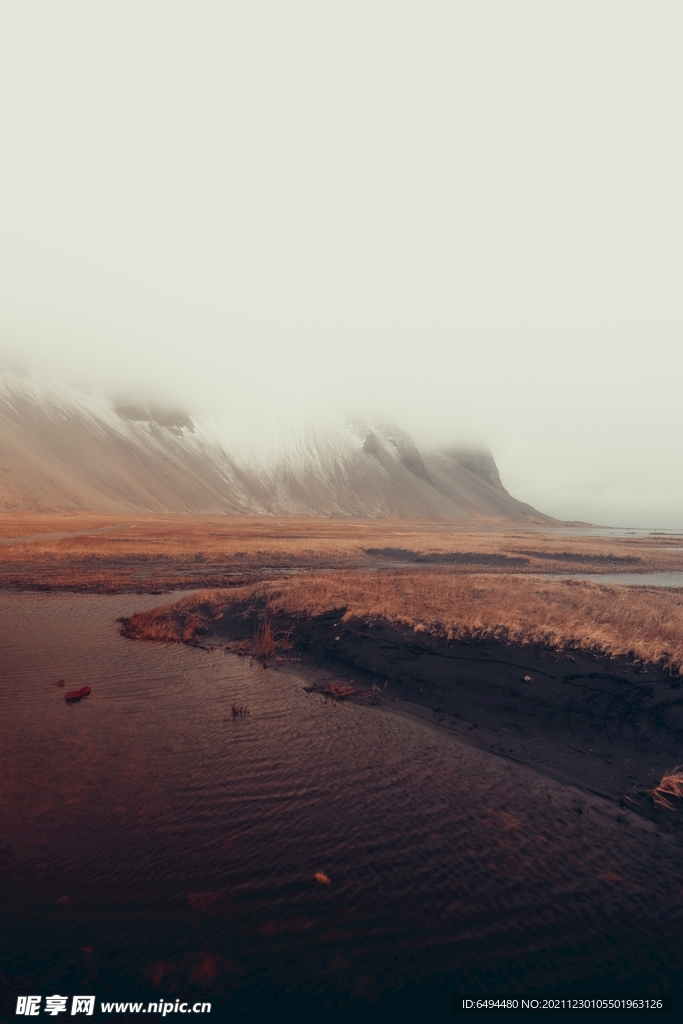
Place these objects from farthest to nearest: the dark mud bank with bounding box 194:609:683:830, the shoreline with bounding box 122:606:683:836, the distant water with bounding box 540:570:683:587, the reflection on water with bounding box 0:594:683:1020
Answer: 1. the distant water with bounding box 540:570:683:587
2. the dark mud bank with bounding box 194:609:683:830
3. the shoreline with bounding box 122:606:683:836
4. the reflection on water with bounding box 0:594:683:1020

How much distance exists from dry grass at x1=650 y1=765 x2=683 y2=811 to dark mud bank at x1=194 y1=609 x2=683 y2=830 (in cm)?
19

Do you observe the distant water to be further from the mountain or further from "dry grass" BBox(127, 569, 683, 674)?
the mountain

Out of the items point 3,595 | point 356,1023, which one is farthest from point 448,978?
point 3,595

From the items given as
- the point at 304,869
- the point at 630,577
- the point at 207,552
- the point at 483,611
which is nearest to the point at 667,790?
the point at 304,869

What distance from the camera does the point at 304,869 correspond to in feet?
24.9

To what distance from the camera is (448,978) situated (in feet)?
19.5

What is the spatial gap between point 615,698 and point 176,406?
206m

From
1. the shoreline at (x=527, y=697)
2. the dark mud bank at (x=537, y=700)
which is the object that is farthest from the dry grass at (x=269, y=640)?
the dark mud bank at (x=537, y=700)

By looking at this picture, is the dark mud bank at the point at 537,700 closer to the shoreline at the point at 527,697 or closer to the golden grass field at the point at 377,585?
the shoreline at the point at 527,697

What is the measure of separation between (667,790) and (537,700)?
3.93 metres

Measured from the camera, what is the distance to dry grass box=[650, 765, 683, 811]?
9.95 metres

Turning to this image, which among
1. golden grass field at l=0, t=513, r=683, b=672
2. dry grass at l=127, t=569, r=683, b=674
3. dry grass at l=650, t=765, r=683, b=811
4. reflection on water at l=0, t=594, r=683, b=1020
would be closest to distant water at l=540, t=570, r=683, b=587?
golden grass field at l=0, t=513, r=683, b=672

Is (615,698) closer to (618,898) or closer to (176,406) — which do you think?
(618,898)

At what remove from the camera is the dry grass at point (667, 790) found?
9953mm
